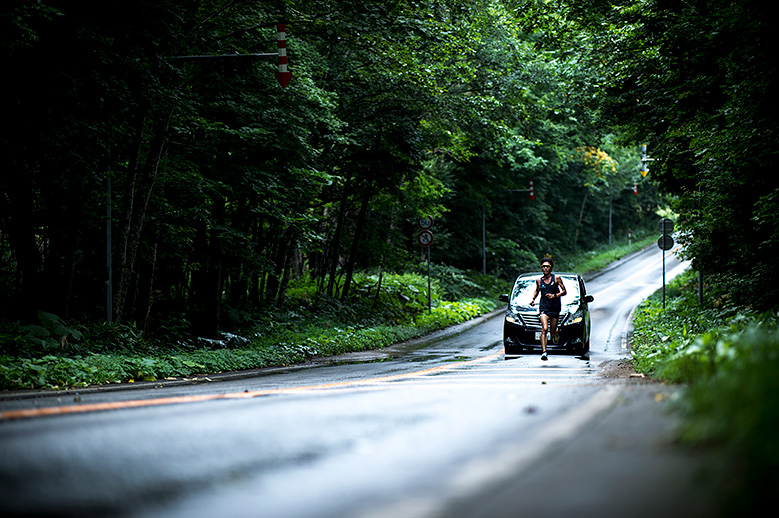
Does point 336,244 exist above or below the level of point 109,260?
below

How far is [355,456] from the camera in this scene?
4141 mm

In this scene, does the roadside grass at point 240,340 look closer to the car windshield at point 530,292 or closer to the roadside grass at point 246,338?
the roadside grass at point 246,338

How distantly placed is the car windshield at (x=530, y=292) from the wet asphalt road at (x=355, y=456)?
9677 mm

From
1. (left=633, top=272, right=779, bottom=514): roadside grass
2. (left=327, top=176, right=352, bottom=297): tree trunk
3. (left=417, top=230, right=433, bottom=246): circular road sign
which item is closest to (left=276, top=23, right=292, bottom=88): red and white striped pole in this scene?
(left=633, top=272, right=779, bottom=514): roadside grass

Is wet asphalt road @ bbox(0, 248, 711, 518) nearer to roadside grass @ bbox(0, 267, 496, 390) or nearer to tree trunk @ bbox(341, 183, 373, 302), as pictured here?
roadside grass @ bbox(0, 267, 496, 390)

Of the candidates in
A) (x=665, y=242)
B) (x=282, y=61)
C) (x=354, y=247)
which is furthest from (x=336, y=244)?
(x=665, y=242)

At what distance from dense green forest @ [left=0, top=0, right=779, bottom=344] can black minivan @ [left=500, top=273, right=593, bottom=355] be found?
3110 millimetres

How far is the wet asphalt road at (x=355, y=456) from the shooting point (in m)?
3.13

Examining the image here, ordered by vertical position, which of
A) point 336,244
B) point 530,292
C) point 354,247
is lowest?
point 530,292

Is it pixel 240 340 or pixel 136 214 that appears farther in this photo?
pixel 240 340

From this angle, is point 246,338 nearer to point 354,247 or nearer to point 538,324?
point 538,324

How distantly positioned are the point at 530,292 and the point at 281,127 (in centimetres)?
716

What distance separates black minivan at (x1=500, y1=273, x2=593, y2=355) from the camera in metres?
16.2

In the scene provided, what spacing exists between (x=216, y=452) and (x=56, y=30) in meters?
9.34
